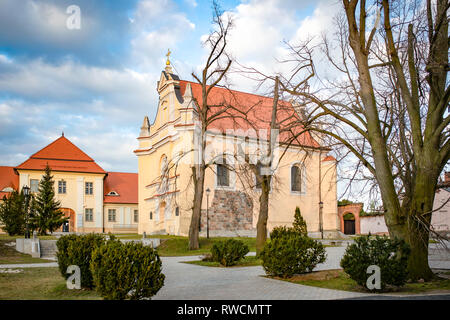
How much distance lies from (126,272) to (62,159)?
3990cm

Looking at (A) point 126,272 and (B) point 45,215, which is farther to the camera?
(B) point 45,215

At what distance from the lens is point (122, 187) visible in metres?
48.8

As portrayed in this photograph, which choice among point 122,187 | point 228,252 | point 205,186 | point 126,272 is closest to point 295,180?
point 205,186

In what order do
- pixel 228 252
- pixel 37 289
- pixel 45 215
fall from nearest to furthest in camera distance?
1. pixel 37 289
2. pixel 228 252
3. pixel 45 215

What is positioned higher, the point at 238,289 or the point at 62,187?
the point at 62,187

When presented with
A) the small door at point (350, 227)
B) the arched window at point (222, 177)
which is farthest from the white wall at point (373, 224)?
the arched window at point (222, 177)

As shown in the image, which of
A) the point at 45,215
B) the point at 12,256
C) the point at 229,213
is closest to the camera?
the point at 12,256

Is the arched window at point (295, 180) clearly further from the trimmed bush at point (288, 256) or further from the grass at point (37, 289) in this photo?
the grass at point (37, 289)

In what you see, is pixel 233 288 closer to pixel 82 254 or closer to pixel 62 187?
pixel 82 254

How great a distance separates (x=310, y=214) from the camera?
124 ft

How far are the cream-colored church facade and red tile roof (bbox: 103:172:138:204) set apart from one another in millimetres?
9553

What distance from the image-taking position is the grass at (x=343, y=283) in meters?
9.12

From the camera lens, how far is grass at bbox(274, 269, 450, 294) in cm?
912

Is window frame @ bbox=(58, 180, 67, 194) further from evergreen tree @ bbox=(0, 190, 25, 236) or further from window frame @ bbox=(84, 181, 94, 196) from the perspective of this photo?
Result: evergreen tree @ bbox=(0, 190, 25, 236)
